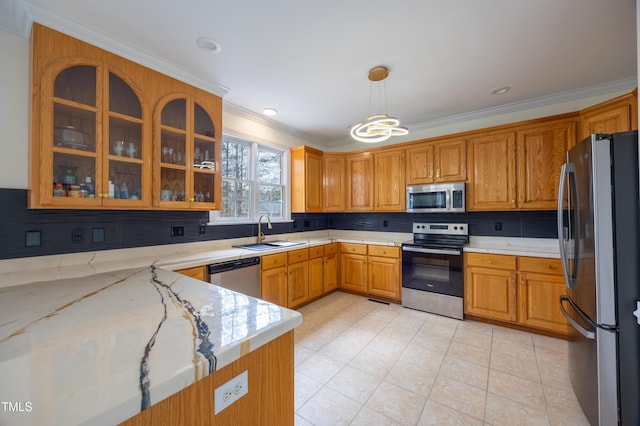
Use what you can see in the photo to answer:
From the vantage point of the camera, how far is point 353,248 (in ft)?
13.1

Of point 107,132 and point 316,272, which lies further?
point 316,272

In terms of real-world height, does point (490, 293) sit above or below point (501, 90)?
below

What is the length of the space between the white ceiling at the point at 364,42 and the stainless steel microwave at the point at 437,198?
3.57ft

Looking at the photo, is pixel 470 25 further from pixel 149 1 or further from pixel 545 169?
pixel 149 1

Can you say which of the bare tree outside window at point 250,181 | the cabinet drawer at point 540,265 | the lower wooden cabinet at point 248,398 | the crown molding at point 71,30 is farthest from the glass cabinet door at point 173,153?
the cabinet drawer at point 540,265

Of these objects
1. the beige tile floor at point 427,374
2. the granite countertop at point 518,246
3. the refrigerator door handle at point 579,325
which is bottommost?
the beige tile floor at point 427,374

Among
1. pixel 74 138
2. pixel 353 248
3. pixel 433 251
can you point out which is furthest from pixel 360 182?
pixel 74 138

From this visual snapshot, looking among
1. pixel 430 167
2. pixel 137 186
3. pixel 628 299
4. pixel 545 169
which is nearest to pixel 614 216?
pixel 628 299

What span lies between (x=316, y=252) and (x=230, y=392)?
9.71 ft

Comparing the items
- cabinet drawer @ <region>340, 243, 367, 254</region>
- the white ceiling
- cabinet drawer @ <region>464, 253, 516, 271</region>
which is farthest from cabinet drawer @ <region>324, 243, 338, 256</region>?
the white ceiling

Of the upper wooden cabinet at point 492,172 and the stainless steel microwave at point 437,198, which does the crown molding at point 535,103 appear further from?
the stainless steel microwave at point 437,198

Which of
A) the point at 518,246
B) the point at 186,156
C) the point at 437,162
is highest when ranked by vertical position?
the point at 437,162

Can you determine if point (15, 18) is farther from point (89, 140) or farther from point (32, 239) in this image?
point (32, 239)

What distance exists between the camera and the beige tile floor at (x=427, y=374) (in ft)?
5.54
